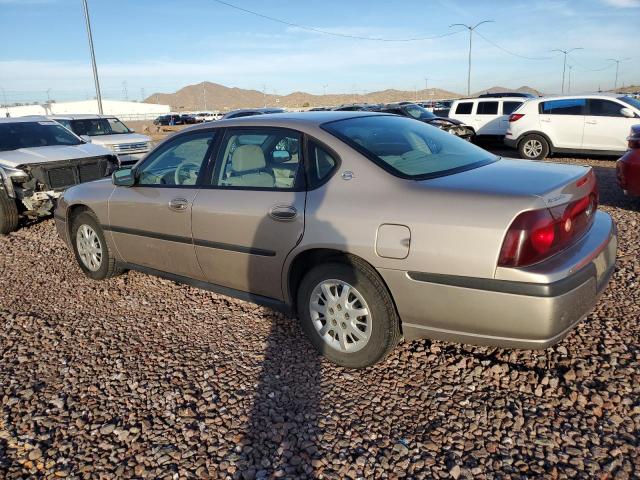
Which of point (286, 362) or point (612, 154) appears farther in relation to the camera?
point (612, 154)

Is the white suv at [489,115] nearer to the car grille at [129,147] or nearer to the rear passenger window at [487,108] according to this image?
the rear passenger window at [487,108]

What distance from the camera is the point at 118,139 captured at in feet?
40.9

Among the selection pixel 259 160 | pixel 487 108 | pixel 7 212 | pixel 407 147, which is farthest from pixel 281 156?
pixel 487 108

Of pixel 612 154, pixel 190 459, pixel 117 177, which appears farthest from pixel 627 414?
pixel 612 154

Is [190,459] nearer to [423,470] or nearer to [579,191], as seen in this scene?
[423,470]

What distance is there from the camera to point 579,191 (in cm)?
292

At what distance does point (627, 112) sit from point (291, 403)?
1136cm

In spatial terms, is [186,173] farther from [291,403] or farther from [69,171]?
[69,171]

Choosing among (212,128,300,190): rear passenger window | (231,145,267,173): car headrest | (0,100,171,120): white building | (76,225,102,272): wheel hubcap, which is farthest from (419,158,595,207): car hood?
(0,100,171,120): white building

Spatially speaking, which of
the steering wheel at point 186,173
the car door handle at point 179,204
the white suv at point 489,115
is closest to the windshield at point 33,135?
the steering wheel at point 186,173

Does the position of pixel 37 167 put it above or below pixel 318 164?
below

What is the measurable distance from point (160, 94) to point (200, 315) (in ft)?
592

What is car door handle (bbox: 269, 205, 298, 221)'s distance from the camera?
3.27m

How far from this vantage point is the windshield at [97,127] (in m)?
12.9
